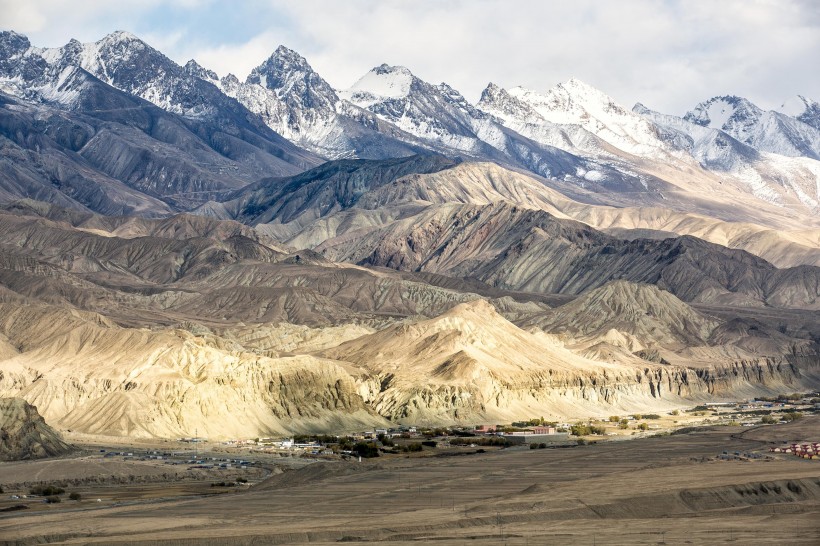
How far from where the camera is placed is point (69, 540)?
87.3 metres

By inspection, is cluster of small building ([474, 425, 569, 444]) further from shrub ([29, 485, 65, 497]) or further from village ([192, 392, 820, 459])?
shrub ([29, 485, 65, 497])

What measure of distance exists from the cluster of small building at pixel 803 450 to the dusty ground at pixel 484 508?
236 cm

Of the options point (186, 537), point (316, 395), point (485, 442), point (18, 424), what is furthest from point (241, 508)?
point (316, 395)

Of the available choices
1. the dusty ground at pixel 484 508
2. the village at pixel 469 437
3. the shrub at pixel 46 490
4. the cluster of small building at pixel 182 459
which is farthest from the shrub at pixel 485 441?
the shrub at pixel 46 490

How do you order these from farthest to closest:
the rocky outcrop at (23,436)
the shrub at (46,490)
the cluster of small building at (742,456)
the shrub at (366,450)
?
the shrub at (366,450) < the rocky outcrop at (23,436) < the cluster of small building at (742,456) < the shrub at (46,490)

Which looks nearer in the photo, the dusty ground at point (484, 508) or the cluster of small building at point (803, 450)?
the dusty ground at point (484, 508)

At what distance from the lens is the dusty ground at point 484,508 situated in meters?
85.1

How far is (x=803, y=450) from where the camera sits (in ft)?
428

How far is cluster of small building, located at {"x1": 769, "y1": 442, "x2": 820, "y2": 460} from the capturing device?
126750 mm

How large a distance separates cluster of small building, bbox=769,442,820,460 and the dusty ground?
7.74ft

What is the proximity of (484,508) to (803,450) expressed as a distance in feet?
148

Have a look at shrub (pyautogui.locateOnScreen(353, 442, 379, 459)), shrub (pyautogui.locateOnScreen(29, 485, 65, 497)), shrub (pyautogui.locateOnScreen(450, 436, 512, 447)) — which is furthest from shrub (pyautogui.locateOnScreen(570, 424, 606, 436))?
shrub (pyautogui.locateOnScreen(29, 485, 65, 497))

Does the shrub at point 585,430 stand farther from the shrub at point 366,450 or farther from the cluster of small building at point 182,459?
the cluster of small building at point 182,459

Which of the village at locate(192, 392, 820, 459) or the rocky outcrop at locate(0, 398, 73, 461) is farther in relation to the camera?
the village at locate(192, 392, 820, 459)
